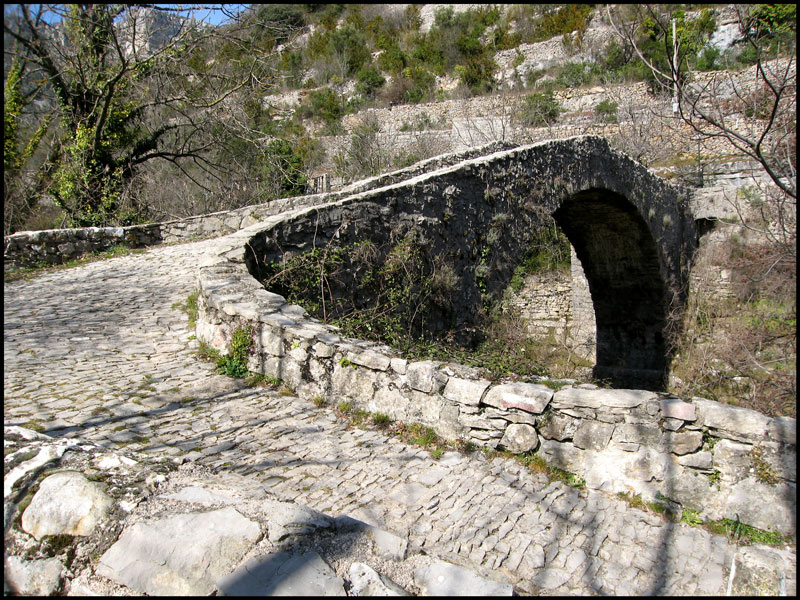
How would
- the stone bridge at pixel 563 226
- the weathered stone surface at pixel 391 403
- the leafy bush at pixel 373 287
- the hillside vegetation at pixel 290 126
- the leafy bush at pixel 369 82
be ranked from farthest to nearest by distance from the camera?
the leafy bush at pixel 369 82 < the hillside vegetation at pixel 290 126 < the stone bridge at pixel 563 226 < the leafy bush at pixel 373 287 < the weathered stone surface at pixel 391 403

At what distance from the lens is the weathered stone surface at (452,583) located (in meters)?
1.65

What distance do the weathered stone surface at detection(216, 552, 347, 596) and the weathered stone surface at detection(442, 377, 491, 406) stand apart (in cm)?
179

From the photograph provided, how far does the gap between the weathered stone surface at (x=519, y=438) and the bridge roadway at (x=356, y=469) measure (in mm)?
105

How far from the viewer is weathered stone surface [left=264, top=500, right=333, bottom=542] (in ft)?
5.88

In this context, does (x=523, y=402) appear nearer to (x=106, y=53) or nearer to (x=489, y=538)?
(x=489, y=538)

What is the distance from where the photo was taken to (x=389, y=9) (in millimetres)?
41562

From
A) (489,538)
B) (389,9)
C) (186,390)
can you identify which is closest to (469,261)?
(186,390)

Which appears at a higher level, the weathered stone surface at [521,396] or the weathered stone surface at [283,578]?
the weathered stone surface at [521,396]

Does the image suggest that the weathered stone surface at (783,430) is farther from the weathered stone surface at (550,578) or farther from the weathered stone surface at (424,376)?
the weathered stone surface at (424,376)

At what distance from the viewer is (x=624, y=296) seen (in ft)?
45.8

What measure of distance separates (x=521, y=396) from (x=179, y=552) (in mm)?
2121

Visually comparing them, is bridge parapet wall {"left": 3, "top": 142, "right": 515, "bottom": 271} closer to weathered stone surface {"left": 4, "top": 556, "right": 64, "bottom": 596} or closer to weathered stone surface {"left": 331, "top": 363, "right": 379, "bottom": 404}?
weathered stone surface {"left": 331, "top": 363, "right": 379, "bottom": 404}

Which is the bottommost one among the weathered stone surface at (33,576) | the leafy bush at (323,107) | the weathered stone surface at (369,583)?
the weathered stone surface at (33,576)

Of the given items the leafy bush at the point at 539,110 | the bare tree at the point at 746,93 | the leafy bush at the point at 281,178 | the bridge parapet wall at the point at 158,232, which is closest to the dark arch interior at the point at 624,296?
the bridge parapet wall at the point at 158,232
